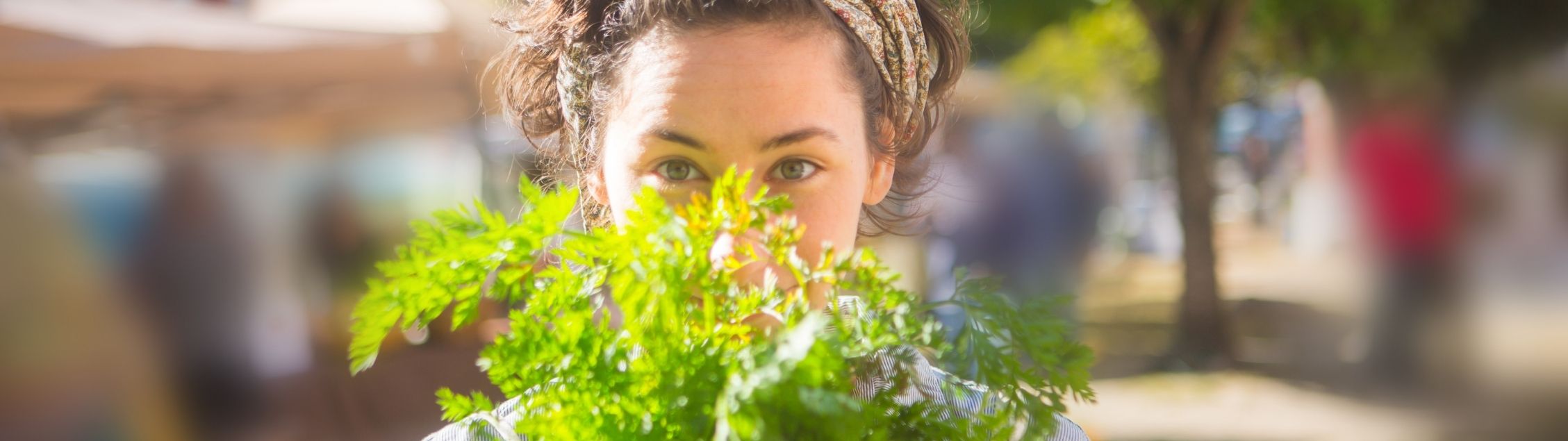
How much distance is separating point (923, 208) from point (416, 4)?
3448 mm

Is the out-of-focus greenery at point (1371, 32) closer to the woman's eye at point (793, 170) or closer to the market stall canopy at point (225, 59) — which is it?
the market stall canopy at point (225, 59)

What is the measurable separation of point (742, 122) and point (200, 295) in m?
5.05

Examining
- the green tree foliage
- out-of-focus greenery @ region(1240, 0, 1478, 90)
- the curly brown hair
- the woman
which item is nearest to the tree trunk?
out-of-focus greenery @ region(1240, 0, 1478, 90)

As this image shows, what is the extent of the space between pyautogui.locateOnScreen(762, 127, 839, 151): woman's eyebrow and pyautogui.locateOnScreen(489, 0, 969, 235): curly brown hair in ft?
0.39

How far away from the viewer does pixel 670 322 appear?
0.78m

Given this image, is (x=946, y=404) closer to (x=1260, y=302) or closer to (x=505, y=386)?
(x=505, y=386)

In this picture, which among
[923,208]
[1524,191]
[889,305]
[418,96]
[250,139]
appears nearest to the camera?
[889,305]

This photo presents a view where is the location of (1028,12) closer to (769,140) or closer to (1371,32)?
(1371,32)

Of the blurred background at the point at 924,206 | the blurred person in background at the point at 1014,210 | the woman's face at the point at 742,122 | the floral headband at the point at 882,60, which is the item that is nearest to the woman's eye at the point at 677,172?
the woman's face at the point at 742,122

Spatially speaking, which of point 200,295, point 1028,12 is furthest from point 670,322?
point 1028,12

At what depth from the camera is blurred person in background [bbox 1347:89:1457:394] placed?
7684mm

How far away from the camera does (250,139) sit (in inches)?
241

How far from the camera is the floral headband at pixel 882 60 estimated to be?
1.33m

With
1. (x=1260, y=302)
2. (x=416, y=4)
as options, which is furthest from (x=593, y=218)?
(x=1260, y=302)
